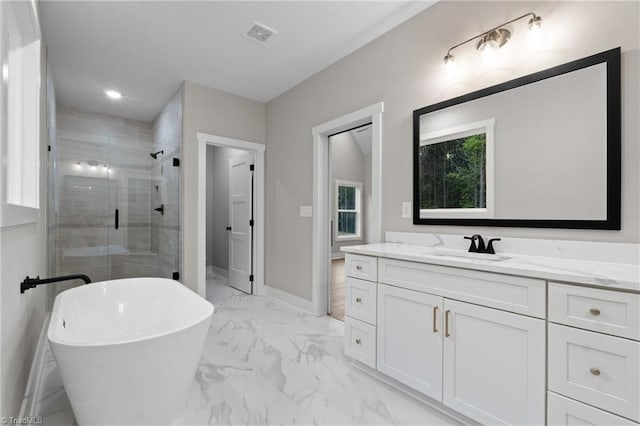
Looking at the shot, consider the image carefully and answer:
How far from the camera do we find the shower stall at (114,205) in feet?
11.4

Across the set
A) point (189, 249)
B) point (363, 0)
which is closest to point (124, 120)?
point (189, 249)

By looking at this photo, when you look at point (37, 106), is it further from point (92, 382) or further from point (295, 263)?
point (295, 263)

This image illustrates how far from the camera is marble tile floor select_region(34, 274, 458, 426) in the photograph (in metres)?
1.59

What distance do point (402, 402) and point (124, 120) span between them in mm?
5428

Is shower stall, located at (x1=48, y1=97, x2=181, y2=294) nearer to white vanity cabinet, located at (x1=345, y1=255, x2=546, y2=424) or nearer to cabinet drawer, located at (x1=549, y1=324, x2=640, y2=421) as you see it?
white vanity cabinet, located at (x1=345, y1=255, x2=546, y2=424)

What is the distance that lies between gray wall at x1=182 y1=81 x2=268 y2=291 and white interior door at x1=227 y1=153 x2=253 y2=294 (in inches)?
24.9

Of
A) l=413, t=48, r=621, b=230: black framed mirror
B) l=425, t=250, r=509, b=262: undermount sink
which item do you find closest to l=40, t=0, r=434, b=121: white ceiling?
l=413, t=48, r=621, b=230: black framed mirror

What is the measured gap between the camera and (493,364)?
1.36 meters

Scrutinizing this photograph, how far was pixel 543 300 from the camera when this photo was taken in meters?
1.22

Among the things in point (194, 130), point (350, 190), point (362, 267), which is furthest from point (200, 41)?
point (350, 190)

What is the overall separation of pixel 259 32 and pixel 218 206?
3521 millimetres

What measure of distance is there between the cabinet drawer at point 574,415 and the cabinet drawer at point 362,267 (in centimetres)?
101

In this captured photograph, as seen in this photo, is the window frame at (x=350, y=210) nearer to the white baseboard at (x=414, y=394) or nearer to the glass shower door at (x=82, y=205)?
the glass shower door at (x=82, y=205)

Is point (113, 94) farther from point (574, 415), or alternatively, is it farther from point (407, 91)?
point (574, 415)
